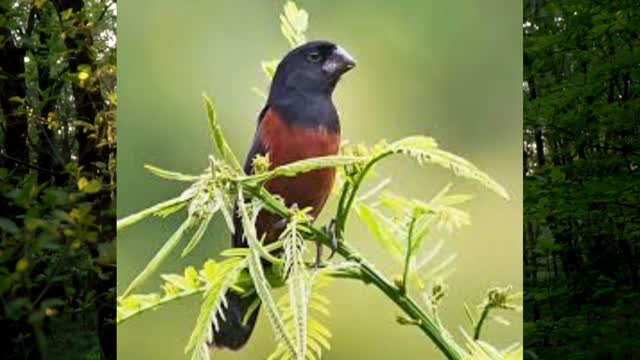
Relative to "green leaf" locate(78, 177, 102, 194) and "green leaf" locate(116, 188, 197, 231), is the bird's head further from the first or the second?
"green leaf" locate(78, 177, 102, 194)

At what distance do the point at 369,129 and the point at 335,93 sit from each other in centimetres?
13

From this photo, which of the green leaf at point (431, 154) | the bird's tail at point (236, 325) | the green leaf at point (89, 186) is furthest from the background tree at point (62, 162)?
the green leaf at point (431, 154)

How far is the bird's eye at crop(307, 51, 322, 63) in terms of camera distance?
2316 mm

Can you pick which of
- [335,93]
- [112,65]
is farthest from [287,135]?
[112,65]

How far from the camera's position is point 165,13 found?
2.34 meters

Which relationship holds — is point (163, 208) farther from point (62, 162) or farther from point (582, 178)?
point (582, 178)

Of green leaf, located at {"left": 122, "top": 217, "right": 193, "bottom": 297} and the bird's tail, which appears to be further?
the bird's tail

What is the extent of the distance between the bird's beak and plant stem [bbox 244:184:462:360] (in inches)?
15.5

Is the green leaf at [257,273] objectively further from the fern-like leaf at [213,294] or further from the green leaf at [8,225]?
the green leaf at [8,225]

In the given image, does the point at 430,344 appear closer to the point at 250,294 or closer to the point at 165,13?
the point at 250,294

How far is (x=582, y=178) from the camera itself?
10.3 feet

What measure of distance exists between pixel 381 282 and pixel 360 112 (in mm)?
504

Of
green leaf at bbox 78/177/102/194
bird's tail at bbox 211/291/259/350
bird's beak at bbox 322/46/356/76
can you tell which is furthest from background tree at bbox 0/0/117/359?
bird's beak at bbox 322/46/356/76

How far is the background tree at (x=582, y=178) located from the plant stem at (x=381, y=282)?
43.0 inches
